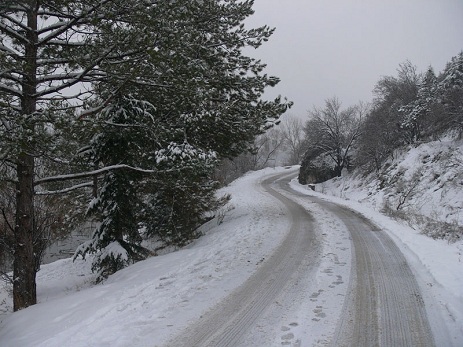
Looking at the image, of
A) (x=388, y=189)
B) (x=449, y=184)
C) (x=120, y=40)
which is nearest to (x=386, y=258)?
(x=120, y=40)

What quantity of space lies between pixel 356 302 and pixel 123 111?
7021 mm

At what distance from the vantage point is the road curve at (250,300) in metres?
3.86

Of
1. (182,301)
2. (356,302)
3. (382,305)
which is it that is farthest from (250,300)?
(382,305)

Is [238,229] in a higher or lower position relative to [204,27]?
lower

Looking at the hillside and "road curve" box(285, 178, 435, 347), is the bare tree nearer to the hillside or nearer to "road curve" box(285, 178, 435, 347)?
the hillside

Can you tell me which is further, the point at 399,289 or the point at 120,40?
the point at 120,40

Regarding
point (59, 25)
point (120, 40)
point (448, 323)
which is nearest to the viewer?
point (448, 323)

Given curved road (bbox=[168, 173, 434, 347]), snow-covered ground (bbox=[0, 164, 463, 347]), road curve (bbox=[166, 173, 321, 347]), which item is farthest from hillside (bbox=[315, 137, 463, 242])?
road curve (bbox=[166, 173, 321, 347])

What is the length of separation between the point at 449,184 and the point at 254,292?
43.4 feet

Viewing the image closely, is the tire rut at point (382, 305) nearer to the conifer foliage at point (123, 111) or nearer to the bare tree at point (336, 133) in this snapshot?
the conifer foliage at point (123, 111)

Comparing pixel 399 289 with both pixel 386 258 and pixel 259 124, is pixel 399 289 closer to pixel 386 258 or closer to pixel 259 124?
pixel 386 258

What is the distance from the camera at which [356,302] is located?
4.62 meters

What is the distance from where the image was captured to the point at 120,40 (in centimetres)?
611

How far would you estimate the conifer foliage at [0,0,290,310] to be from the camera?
6000 millimetres
